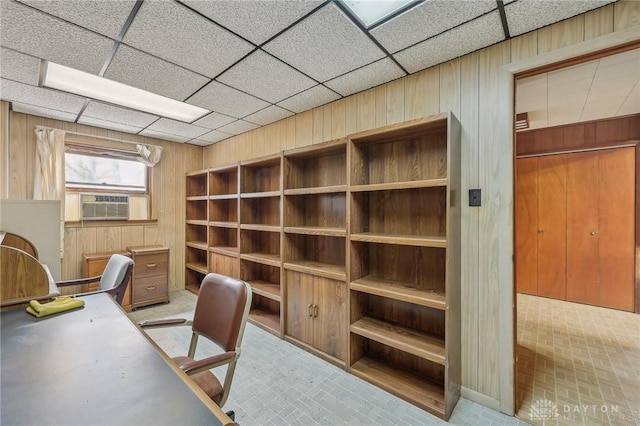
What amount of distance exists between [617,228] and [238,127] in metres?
5.44

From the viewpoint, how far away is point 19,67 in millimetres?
2176

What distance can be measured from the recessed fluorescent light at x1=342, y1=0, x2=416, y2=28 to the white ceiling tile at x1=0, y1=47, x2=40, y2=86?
Result: 2.43 meters

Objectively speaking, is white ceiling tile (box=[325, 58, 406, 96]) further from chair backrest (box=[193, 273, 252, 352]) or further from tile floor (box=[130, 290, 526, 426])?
tile floor (box=[130, 290, 526, 426])

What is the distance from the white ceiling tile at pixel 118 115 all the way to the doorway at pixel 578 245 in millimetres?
3888

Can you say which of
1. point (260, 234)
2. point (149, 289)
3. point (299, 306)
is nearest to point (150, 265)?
A: point (149, 289)

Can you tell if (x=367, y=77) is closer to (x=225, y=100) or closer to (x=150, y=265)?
(x=225, y=100)

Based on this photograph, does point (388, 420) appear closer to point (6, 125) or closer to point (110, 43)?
point (110, 43)

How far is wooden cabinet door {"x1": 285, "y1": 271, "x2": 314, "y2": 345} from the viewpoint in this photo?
8.80ft

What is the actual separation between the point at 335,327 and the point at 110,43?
2.81 meters

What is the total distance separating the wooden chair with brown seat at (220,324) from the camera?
1.38 meters

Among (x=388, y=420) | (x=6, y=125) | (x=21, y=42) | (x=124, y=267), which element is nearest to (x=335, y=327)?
(x=388, y=420)

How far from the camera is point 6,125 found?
9.55ft

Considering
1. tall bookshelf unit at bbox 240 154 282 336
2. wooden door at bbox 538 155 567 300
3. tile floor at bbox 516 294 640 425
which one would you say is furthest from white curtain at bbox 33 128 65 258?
wooden door at bbox 538 155 567 300

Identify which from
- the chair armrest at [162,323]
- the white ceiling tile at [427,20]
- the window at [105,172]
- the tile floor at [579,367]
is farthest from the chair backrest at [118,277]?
the tile floor at [579,367]
